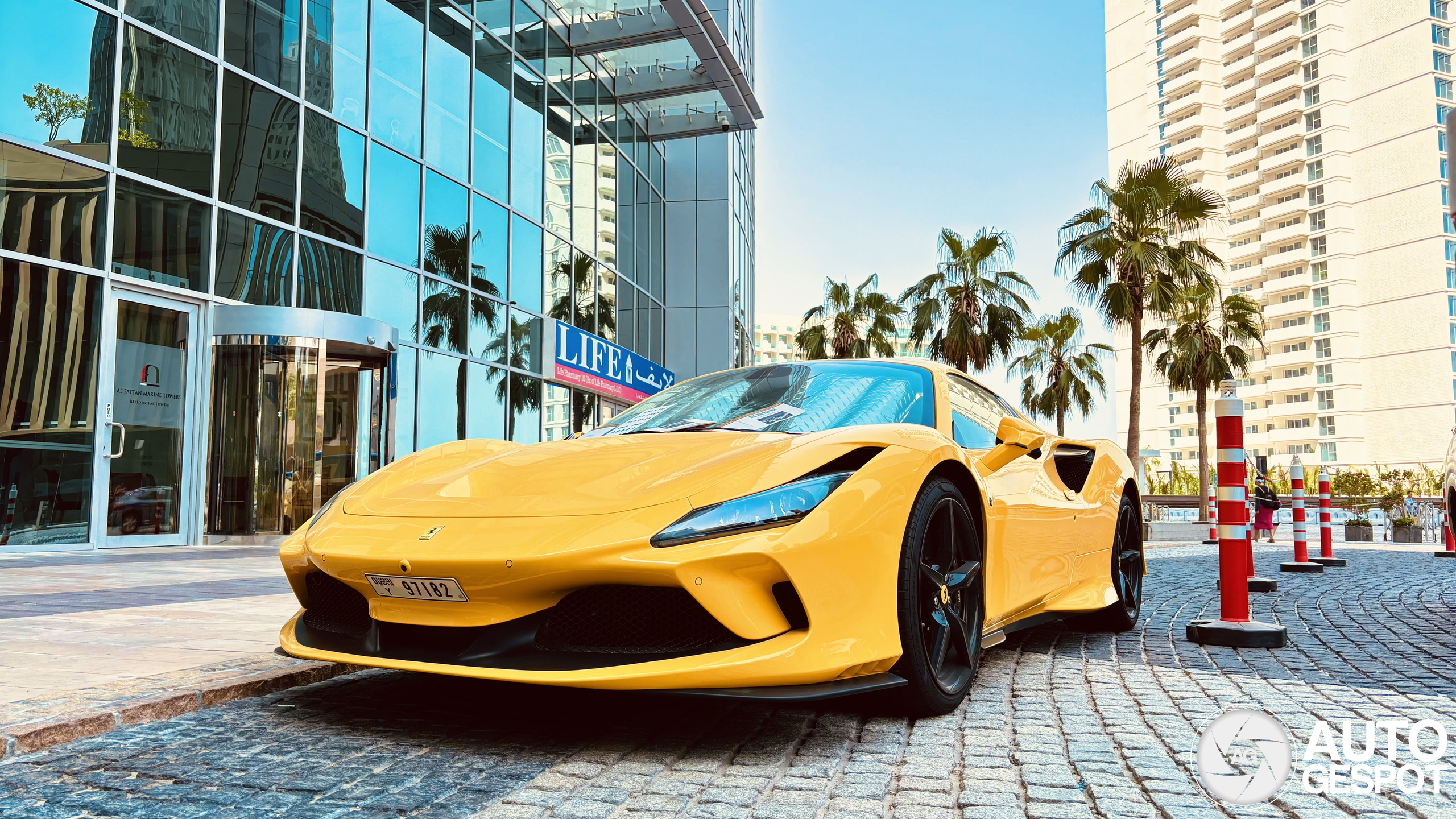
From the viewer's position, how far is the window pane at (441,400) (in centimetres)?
1420

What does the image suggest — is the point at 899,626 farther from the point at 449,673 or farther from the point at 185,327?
the point at 185,327

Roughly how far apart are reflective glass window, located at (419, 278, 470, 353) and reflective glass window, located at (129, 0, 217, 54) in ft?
13.8

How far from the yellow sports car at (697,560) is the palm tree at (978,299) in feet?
78.3

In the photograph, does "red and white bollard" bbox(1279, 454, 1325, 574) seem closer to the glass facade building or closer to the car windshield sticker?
the car windshield sticker

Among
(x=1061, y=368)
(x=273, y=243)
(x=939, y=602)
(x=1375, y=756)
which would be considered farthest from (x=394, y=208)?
(x=1061, y=368)

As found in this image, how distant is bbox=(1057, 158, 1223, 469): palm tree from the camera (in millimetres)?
21469

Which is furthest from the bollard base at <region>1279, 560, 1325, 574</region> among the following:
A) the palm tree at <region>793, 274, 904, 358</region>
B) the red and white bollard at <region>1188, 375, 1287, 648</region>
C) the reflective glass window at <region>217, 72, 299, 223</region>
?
the palm tree at <region>793, 274, 904, 358</region>

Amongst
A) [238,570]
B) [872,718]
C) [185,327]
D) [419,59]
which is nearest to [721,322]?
[419,59]

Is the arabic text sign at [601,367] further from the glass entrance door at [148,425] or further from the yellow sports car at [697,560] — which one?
the yellow sports car at [697,560]

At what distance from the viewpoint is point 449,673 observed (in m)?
2.54

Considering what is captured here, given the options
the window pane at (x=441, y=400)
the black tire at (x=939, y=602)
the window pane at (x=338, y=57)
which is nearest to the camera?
the black tire at (x=939, y=602)

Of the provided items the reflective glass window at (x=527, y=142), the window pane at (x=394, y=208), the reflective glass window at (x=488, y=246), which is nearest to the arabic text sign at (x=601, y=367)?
the reflective glass window at (x=488, y=246)
